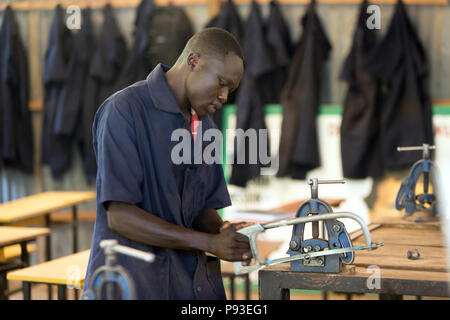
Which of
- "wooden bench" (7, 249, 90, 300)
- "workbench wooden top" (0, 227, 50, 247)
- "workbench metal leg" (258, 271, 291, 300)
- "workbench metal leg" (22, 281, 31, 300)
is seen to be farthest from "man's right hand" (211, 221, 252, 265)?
"workbench wooden top" (0, 227, 50, 247)

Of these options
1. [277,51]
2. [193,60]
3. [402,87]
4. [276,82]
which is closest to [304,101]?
[276,82]

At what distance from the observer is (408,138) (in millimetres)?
5430

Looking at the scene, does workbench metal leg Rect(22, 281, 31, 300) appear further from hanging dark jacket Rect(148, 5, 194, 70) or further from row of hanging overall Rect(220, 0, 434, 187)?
hanging dark jacket Rect(148, 5, 194, 70)

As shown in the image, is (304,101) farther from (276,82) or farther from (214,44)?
(214,44)

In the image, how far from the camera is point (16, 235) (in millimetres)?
4172

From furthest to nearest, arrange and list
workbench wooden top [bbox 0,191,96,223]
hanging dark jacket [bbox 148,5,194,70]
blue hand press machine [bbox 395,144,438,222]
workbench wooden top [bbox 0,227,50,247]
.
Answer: hanging dark jacket [bbox 148,5,194,70] → workbench wooden top [bbox 0,191,96,223] → workbench wooden top [bbox 0,227,50,247] → blue hand press machine [bbox 395,144,438,222]

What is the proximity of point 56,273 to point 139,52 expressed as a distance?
302cm

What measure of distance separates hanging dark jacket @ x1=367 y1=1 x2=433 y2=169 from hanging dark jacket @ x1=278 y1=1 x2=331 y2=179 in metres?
0.47

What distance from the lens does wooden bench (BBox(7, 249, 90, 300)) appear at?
10.7 ft

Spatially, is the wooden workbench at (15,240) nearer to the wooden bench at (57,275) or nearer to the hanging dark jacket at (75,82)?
the wooden bench at (57,275)

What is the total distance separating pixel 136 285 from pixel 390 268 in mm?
817

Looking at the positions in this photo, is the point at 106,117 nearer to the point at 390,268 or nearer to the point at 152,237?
the point at 152,237

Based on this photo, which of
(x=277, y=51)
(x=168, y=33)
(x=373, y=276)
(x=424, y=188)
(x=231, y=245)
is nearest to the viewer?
(x=231, y=245)

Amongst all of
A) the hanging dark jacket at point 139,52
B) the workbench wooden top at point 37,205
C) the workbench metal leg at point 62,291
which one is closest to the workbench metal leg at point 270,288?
the workbench metal leg at point 62,291
